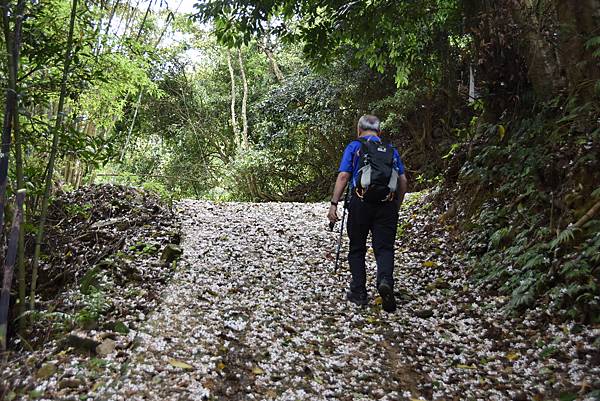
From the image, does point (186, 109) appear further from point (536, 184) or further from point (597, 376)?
point (597, 376)

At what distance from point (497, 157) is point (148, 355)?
5.07m

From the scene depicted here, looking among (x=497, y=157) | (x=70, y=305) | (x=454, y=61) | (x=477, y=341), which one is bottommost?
(x=477, y=341)

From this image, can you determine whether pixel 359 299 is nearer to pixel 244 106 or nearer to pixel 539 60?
pixel 539 60

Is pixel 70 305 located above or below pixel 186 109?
below

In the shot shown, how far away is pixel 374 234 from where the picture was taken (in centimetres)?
492

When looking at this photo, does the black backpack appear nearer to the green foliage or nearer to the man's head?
the man's head

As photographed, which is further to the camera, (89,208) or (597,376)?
(89,208)

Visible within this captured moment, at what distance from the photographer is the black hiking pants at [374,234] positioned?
480 cm

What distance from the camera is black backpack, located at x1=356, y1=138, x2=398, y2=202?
4.68 metres

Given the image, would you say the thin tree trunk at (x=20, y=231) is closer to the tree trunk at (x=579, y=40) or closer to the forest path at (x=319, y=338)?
the forest path at (x=319, y=338)

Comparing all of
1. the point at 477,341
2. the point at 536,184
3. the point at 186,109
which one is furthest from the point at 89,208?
the point at 186,109

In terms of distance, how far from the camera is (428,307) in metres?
4.97

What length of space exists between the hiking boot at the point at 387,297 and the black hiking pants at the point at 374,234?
0.06 m

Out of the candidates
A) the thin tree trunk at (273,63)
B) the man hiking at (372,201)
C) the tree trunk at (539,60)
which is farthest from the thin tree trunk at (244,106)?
the man hiking at (372,201)
